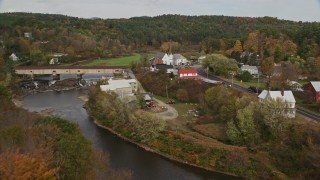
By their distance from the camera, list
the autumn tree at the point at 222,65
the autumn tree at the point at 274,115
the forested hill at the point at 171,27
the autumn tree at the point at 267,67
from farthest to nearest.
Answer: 1. the forested hill at the point at 171,27
2. the autumn tree at the point at 222,65
3. the autumn tree at the point at 267,67
4. the autumn tree at the point at 274,115

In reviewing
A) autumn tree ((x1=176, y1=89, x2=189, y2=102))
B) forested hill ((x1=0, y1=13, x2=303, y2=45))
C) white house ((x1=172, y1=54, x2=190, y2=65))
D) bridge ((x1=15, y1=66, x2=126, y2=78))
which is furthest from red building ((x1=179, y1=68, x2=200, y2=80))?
forested hill ((x1=0, y1=13, x2=303, y2=45))

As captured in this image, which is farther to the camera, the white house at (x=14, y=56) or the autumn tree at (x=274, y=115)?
the white house at (x=14, y=56)

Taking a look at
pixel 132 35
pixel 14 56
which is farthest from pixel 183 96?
pixel 132 35

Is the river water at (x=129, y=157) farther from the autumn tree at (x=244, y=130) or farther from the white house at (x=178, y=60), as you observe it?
the white house at (x=178, y=60)

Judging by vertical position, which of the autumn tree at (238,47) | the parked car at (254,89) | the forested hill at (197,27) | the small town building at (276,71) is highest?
the forested hill at (197,27)

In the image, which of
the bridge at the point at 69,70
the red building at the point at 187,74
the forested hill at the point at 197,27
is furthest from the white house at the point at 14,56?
the red building at the point at 187,74

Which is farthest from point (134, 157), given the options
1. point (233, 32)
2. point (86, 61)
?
point (233, 32)
